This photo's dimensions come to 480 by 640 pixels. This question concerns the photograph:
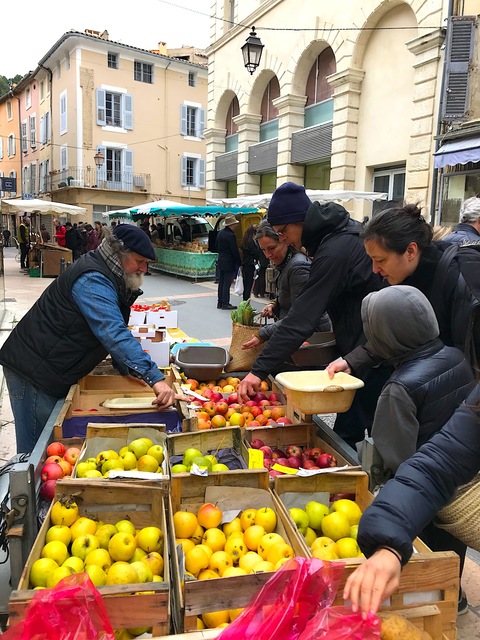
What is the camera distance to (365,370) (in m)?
2.78

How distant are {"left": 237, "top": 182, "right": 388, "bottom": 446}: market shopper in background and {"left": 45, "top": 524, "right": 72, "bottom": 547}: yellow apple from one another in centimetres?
120

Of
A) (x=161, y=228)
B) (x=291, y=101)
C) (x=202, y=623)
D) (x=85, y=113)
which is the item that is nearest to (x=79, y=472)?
(x=202, y=623)

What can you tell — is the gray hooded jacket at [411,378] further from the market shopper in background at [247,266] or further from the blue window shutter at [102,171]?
the blue window shutter at [102,171]

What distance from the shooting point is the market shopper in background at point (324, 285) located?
110 inches

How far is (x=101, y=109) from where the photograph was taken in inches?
1241

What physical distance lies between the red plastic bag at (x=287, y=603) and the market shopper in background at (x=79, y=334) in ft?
4.89

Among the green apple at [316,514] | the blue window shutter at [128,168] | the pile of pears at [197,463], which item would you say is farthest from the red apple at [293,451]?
the blue window shutter at [128,168]

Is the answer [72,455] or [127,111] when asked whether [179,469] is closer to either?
[72,455]

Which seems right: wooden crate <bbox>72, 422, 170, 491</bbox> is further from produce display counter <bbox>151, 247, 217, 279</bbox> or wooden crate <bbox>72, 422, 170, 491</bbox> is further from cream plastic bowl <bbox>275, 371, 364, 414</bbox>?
produce display counter <bbox>151, 247, 217, 279</bbox>

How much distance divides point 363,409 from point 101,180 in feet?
106

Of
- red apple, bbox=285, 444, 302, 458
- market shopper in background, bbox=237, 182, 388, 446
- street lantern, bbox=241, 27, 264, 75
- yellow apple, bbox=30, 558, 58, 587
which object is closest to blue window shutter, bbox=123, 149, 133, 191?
street lantern, bbox=241, 27, 264, 75

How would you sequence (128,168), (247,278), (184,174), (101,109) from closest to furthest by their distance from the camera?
1. (247,278)
2. (101,109)
3. (128,168)
4. (184,174)

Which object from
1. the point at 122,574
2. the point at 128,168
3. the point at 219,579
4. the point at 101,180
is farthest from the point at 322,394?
the point at 128,168

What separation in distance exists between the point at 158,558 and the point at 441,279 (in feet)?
5.62
